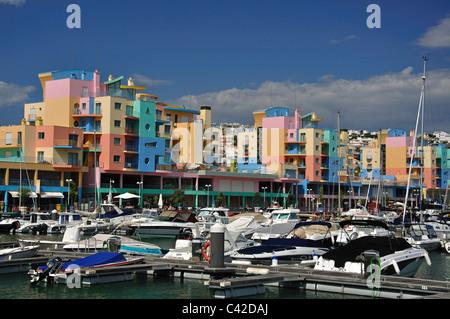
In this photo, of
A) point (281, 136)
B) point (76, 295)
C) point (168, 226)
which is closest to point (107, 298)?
point (76, 295)

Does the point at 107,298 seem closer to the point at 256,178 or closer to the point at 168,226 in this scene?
the point at 168,226

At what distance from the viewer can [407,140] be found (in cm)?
12119

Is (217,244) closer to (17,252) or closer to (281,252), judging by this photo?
(281,252)

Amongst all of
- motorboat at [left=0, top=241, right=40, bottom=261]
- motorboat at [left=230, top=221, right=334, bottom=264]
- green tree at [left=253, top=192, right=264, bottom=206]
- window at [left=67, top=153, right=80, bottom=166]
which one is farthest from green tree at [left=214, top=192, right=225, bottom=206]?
motorboat at [left=0, top=241, right=40, bottom=261]

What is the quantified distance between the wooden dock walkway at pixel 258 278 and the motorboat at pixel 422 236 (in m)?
19.7

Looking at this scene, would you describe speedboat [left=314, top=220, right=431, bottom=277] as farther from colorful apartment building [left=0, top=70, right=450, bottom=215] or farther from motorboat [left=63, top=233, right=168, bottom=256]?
colorful apartment building [left=0, top=70, right=450, bottom=215]

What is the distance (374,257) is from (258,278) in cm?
494

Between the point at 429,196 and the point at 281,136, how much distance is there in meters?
42.5

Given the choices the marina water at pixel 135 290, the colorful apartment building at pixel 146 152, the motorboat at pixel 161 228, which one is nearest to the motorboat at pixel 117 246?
the marina water at pixel 135 290

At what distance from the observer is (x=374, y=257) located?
2228cm

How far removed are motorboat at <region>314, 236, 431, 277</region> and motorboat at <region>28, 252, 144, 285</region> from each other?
8726 mm

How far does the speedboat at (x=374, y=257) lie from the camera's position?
22672 mm

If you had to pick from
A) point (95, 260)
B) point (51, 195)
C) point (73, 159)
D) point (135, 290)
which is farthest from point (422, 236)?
point (73, 159)

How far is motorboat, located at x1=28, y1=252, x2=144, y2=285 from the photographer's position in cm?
2273
